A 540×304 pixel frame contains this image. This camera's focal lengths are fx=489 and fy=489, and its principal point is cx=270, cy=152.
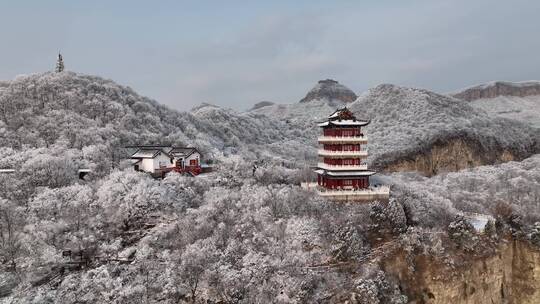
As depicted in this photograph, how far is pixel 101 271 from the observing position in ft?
133

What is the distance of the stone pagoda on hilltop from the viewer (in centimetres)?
5122

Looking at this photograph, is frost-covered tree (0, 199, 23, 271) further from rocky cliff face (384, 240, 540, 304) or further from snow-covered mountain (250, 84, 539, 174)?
snow-covered mountain (250, 84, 539, 174)

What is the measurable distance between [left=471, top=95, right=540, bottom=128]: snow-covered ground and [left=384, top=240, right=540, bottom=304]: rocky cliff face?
11131 cm

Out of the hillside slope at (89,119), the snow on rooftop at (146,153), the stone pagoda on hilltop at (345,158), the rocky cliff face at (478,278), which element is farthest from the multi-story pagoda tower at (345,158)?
the hillside slope at (89,119)

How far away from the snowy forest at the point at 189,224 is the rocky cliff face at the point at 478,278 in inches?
28.9

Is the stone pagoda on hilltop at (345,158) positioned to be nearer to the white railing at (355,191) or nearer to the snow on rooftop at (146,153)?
the white railing at (355,191)

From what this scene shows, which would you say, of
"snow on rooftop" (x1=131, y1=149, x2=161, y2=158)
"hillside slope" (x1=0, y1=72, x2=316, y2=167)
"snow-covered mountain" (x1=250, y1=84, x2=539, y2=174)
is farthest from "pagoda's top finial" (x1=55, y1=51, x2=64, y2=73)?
"snow-covered mountain" (x1=250, y1=84, x2=539, y2=174)

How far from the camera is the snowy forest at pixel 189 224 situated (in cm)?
3975

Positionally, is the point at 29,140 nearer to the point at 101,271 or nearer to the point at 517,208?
the point at 101,271

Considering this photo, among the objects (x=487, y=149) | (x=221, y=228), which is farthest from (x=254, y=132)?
(x=221, y=228)

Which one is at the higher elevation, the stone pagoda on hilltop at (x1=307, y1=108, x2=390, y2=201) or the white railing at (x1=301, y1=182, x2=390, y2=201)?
the stone pagoda on hilltop at (x1=307, y1=108, x2=390, y2=201)

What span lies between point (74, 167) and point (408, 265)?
39.7m

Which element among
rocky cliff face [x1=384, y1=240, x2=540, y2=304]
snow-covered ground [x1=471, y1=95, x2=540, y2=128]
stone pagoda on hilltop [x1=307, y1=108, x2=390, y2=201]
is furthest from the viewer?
snow-covered ground [x1=471, y1=95, x2=540, y2=128]

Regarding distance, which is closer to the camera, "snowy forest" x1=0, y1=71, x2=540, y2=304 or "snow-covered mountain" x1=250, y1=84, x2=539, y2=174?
"snowy forest" x1=0, y1=71, x2=540, y2=304
